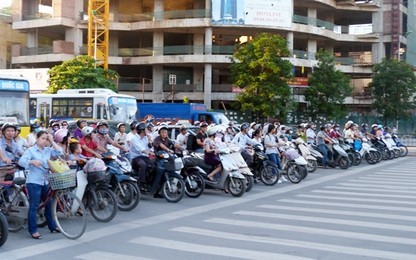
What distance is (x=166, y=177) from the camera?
11.1m

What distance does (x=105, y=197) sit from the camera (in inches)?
351

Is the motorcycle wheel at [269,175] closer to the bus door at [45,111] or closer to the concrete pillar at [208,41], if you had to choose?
the bus door at [45,111]

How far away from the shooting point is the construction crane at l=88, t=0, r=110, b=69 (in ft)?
145

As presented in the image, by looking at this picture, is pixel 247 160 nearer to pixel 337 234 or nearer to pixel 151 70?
pixel 337 234

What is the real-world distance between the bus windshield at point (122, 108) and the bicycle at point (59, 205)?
16.2m

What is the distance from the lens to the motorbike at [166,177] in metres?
11.0

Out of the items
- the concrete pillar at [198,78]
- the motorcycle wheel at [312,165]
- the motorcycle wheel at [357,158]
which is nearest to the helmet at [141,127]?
the motorcycle wheel at [312,165]

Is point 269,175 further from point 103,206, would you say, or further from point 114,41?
point 114,41

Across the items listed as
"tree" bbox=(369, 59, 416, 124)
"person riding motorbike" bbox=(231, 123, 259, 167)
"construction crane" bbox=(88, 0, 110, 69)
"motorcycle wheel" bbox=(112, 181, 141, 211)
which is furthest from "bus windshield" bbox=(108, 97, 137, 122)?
"tree" bbox=(369, 59, 416, 124)

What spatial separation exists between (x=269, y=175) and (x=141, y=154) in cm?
443

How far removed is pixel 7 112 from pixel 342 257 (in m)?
11.2

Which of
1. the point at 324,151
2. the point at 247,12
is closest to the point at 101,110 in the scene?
the point at 324,151

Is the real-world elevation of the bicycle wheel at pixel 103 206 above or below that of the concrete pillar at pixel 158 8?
below

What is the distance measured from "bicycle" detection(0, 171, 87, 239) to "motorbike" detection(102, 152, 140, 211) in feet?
6.52
